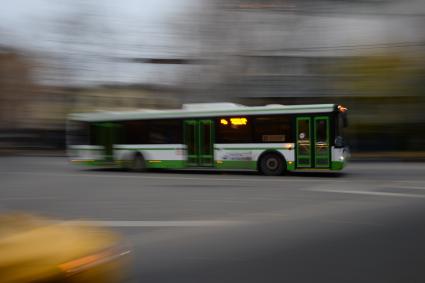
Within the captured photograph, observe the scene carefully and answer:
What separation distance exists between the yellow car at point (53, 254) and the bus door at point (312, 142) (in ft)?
40.7

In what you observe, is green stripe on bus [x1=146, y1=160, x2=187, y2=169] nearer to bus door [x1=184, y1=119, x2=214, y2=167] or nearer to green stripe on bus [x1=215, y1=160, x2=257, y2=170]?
bus door [x1=184, y1=119, x2=214, y2=167]

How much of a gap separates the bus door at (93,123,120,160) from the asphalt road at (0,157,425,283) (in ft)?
15.3

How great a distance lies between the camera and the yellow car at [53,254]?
3.04 metres

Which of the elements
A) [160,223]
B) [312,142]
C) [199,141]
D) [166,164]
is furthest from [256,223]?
[166,164]

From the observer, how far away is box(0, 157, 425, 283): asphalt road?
17.0ft

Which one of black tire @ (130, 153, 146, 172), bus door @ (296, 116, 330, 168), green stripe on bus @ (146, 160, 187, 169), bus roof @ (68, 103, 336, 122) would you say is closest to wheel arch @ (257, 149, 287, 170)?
bus door @ (296, 116, 330, 168)

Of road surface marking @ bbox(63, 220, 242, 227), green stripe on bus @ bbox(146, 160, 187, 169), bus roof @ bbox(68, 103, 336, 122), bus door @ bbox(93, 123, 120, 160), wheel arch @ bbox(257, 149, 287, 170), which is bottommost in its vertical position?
road surface marking @ bbox(63, 220, 242, 227)

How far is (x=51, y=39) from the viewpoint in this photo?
38.4 meters

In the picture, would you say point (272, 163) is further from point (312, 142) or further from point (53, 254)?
point (53, 254)

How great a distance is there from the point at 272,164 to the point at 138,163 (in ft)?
16.9

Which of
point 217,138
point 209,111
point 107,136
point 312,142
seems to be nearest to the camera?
point 312,142

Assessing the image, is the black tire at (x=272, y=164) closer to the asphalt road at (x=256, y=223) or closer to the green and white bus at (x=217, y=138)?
the green and white bus at (x=217, y=138)

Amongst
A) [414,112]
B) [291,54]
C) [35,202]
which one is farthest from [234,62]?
[35,202]

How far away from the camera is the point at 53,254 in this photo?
3.24m
